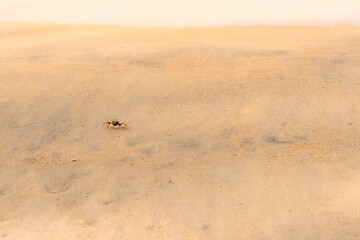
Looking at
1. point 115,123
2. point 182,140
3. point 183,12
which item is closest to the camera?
point 182,140

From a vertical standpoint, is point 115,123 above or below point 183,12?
below

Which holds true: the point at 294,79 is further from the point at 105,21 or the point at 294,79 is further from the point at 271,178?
the point at 105,21

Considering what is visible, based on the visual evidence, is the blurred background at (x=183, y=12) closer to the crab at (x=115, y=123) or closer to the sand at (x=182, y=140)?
the sand at (x=182, y=140)

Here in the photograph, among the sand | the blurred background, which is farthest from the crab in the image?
the blurred background

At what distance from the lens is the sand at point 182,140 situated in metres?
2.91

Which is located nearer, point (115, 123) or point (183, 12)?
point (115, 123)

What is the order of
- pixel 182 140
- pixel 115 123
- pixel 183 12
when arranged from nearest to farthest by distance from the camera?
1. pixel 182 140
2. pixel 115 123
3. pixel 183 12

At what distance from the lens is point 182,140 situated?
3.90 m

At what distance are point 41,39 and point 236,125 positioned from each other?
3882 millimetres

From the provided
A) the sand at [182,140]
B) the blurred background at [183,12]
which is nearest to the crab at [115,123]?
the sand at [182,140]

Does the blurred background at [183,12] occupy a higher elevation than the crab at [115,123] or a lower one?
higher

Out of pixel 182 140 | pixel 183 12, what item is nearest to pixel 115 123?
pixel 182 140

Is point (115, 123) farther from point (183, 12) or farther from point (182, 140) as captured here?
point (183, 12)

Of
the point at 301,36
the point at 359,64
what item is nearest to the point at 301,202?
the point at 359,64
